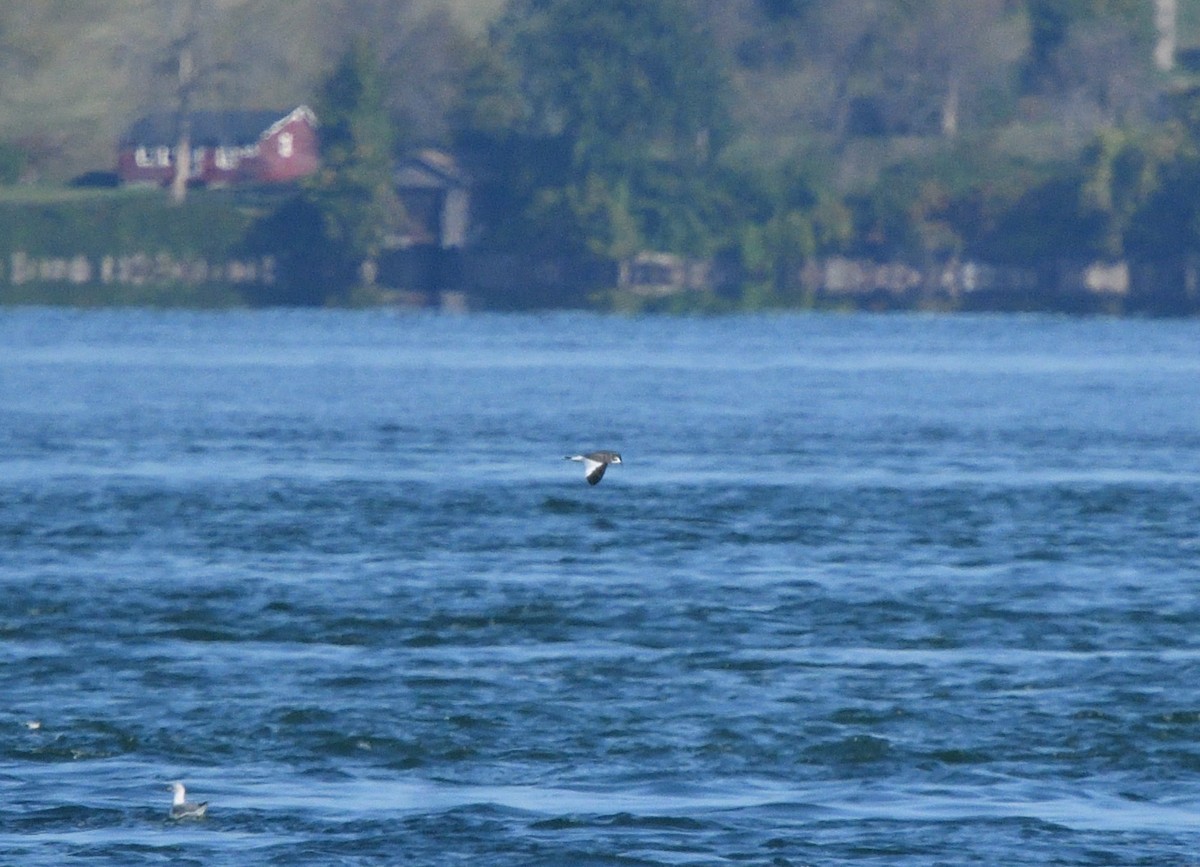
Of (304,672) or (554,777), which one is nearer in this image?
(554,777)

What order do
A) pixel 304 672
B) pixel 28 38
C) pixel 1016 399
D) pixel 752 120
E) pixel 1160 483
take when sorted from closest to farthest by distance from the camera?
pixel 304 672 → pixel 1160 483 → pixel 1016 399 → pixel 752 120 → pixel 28 38

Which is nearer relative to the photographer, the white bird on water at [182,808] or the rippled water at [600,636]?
the white bird on water at [182,808]

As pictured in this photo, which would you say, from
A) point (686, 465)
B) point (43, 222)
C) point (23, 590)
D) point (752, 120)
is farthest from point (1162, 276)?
point (23, 590)

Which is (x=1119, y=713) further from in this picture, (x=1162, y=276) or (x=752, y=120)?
(x=752, y=120)

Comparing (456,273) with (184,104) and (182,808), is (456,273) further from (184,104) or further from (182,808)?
(182,808)

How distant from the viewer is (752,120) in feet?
562

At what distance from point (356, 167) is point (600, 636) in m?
119

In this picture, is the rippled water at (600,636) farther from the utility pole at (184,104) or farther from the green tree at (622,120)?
the utility pole at (184,104)

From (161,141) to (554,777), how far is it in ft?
520

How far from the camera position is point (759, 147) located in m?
166

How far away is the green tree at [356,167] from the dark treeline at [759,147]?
5.9 inches

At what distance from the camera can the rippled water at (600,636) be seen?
58.1 ft

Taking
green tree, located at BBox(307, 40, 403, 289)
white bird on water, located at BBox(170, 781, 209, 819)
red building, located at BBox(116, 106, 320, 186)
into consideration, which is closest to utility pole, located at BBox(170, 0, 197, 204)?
red building, located at BBox(116, 106, 320, 186)

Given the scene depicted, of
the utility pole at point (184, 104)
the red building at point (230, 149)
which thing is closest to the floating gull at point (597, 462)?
the utility pole at point (184, 104)
